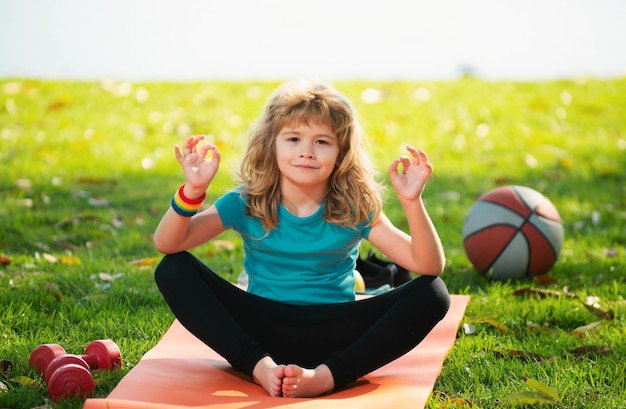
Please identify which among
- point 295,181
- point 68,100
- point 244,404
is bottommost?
point 244,404

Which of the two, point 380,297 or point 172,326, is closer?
point 380,297

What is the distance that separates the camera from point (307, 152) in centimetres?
318

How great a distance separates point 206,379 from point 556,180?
455cm

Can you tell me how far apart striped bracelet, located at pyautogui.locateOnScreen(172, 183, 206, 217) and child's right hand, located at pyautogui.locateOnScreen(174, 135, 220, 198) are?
2 centimetres

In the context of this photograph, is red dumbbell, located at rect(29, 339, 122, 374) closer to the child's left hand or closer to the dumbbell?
the dumbbell

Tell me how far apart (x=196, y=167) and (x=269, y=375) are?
2.43ft

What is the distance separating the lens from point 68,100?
884cm

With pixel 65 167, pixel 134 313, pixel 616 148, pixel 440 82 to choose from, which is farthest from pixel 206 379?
pixel 440 82

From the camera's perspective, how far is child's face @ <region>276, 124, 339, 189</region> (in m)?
3.20

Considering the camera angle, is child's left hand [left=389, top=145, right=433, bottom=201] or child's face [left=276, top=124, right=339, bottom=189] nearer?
child's left hand [left=389, top=145, right=433, bottom=201]

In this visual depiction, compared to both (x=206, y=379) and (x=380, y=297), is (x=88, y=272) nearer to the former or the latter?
(x=206, y=379)

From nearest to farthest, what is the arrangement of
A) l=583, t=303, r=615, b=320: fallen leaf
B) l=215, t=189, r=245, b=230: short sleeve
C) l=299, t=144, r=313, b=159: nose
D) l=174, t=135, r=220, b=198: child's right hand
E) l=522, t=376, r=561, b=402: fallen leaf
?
1. l=522, t=376, r=561, b=402: fallen leaf
2. l=174, t=135, r=220, b=198: child's right hand
3. l=299, t=144, r=313, b=159: nose
4. l=215, t=189, r=245, b=230: short sleeve
5. l=583, t=303, r=615, b=320: fallen leaf

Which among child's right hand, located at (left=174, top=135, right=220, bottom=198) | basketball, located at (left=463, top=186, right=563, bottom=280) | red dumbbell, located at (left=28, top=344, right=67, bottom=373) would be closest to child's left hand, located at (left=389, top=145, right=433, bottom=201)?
child's right hand, located at (left=174, top=135, right=220, bottom=198)

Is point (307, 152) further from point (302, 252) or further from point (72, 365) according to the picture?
point (72, 365)
